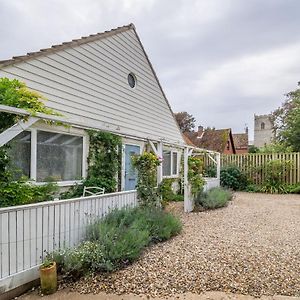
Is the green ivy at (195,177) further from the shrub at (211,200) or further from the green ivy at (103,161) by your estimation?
the green ivy at (103,161)

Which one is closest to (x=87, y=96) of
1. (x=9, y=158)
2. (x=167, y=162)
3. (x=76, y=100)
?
(x=76, y=100)

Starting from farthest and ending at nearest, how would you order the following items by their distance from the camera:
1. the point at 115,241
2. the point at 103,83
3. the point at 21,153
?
the point at 103,83
the point at 21,153
the point at 115,241

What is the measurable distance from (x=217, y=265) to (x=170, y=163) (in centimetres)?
873

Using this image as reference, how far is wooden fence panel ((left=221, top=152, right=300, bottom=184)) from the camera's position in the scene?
1430 cm

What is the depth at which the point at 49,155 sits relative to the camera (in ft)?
A: 20.4

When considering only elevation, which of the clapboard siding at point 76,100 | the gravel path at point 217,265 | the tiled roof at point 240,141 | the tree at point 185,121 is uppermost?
the tree at point 185,121

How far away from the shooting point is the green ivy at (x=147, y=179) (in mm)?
6754

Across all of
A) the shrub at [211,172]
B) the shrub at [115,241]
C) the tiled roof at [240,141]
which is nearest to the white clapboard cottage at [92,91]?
the shrub at [115,241]

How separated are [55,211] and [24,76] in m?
3.31

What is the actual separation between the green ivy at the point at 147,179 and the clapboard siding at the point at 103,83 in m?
0.67

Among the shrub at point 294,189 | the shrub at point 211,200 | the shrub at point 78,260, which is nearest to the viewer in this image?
the shrub at point 78,260

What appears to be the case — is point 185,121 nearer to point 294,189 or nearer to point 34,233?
point 294,189

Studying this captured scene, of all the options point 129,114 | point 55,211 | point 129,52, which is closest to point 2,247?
point 55,211

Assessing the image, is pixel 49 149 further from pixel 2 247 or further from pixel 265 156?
pixel 265 156
